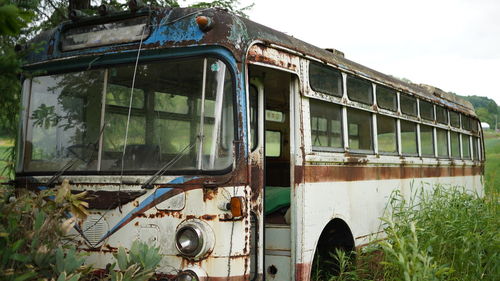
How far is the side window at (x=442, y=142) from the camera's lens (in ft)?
29.8

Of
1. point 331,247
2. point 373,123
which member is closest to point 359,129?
point 373,123

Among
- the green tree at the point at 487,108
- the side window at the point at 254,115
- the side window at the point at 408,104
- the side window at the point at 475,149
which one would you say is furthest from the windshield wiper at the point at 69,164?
the green tree at the point at 487,108

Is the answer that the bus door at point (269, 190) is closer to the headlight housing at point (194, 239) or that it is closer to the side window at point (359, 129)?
the headlight housing at point (194, 239)

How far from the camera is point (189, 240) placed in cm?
419

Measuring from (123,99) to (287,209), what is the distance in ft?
Result: 6.39

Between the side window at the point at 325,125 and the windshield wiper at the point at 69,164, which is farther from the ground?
the side window at the point at 325,125

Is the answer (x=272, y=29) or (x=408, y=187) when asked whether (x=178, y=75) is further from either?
(x=408, y=187)

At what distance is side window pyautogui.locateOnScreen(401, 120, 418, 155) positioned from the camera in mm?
7466

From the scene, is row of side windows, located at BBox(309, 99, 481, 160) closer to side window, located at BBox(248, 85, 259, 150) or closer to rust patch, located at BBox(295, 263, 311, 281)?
side window, located at BBox(248, 85, 259, 150)

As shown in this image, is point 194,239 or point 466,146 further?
point 466,146

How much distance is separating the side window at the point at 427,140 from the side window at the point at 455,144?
134 centimetres

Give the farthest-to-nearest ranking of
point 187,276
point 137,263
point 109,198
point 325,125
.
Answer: point 325,125, point 109,198, point 187,276, point 137,263

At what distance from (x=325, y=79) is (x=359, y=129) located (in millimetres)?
933

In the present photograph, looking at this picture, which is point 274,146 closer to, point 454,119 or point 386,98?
point 386,98
